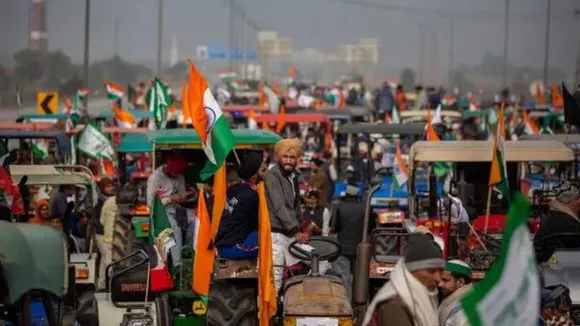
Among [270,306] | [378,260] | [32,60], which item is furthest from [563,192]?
[32,60]

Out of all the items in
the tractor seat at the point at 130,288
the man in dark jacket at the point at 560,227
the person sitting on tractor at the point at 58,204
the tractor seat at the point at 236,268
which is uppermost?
the man in dark jacket at the point at 560,227

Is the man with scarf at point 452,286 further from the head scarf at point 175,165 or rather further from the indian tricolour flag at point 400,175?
the indian tricolour flag at point 400,175

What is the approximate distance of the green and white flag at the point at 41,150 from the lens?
86.5 feet

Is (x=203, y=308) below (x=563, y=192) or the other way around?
below

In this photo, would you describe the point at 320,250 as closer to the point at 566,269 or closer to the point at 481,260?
the point at 481,260

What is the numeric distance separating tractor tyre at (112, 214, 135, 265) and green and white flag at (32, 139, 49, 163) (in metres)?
5.26

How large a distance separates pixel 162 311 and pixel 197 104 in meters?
2.43

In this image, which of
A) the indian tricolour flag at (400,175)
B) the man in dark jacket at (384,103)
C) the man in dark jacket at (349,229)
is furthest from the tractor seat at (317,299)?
the man in dark jacket at (384,103)

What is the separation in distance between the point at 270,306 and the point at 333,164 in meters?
21.0

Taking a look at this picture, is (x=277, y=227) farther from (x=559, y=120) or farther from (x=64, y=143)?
(x=559, y=120)

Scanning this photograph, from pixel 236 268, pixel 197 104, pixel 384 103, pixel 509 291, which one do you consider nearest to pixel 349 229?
pixel 197 104

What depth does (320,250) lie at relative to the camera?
1216 centimetres

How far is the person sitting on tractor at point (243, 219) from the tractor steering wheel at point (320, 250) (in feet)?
1.24

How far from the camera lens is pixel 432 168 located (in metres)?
19.7
